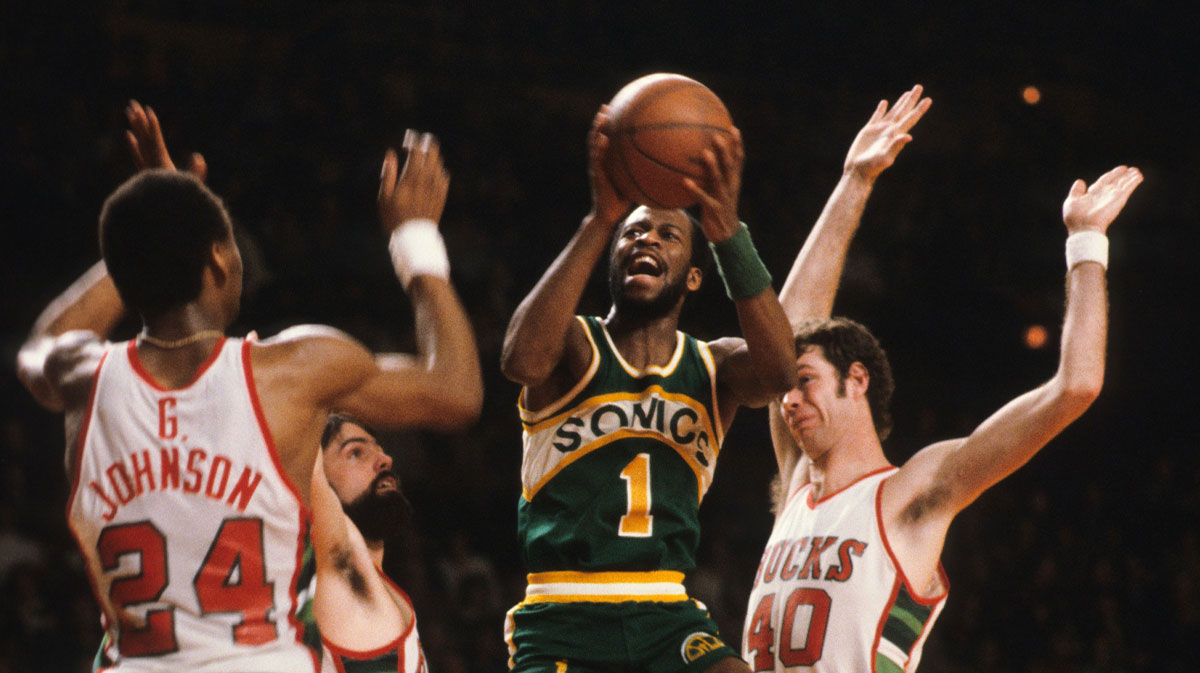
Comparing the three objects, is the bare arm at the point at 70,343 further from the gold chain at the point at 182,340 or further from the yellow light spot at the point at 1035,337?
the yellow light spot at the point at 1035,337

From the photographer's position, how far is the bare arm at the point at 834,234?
15.4 ft

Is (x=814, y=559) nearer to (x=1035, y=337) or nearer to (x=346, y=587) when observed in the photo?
(x=346, y=587)

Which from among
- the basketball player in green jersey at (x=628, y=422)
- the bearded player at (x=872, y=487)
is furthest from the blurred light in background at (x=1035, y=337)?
the basketball player in green jersey at (x=628, y=422)

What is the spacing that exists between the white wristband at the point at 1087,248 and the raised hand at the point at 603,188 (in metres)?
1.47

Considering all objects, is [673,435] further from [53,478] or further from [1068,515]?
[1068,515]

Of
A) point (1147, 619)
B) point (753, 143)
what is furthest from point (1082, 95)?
point (1147, 619)

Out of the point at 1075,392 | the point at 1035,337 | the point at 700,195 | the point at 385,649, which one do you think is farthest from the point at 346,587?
the point at 1035,337

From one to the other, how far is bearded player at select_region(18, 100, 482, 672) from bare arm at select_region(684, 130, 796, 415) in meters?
1.00

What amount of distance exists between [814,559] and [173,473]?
2144 mm

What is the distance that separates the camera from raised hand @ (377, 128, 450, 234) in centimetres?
282

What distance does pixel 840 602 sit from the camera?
386 cm

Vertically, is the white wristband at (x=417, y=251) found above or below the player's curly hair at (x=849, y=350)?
below

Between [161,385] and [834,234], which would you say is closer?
[161,385]

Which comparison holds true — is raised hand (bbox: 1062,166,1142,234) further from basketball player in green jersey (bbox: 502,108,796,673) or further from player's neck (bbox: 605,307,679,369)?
player's neck (bbox: 605,307,679,369)
